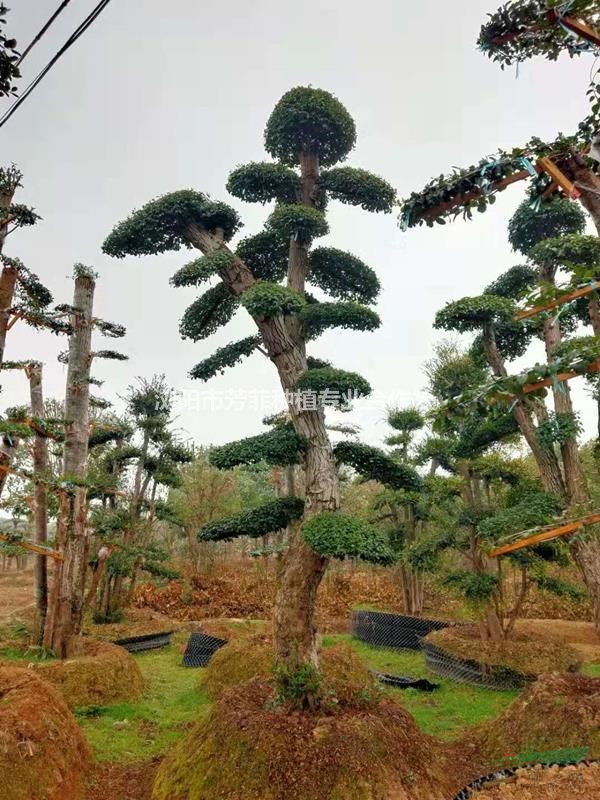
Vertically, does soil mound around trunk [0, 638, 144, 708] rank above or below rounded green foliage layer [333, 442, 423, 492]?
below

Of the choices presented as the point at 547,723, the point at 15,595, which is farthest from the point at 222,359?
the point at 15,595

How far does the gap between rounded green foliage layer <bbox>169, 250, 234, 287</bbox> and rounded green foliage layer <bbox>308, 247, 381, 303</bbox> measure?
146 centimetres

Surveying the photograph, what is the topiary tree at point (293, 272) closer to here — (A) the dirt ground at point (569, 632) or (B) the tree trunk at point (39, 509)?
(B) the tree trunk at point (39, 509)

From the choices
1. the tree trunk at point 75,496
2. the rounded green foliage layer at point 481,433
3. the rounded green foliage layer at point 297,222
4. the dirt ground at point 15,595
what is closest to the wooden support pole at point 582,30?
the rounded green foliage layer at point 297,222

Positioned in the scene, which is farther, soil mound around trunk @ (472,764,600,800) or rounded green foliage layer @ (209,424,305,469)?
rounded green foliage layer @ (209,424,305,469)

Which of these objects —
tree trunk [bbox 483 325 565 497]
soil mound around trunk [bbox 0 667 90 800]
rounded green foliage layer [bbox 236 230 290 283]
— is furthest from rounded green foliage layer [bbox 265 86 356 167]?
soil mound around trunk [bbox 0 667 90 800]

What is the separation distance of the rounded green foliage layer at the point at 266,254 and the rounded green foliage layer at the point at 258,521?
309cm

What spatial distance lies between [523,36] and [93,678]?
749 centimetres

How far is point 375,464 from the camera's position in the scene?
5.35 metres

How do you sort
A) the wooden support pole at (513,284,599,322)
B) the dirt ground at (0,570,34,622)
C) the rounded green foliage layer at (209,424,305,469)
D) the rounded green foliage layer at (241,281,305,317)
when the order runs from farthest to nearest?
the dirt ground at (0,570,34,622)
the rounded green foliage layer at (241,281,305,317)
the rounded green foliage layer at (209,424,305,469)
the wooden support pole at (513,284,599,322)

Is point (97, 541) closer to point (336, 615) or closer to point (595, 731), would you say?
point (336, 615)

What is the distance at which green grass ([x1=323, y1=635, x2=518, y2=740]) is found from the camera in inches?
234

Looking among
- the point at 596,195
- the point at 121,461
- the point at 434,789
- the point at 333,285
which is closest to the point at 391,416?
the point at 333,285

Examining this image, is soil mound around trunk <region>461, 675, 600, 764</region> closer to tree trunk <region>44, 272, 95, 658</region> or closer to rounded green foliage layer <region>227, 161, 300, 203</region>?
tree trunk <region>44, 272, 95, 658</region>
